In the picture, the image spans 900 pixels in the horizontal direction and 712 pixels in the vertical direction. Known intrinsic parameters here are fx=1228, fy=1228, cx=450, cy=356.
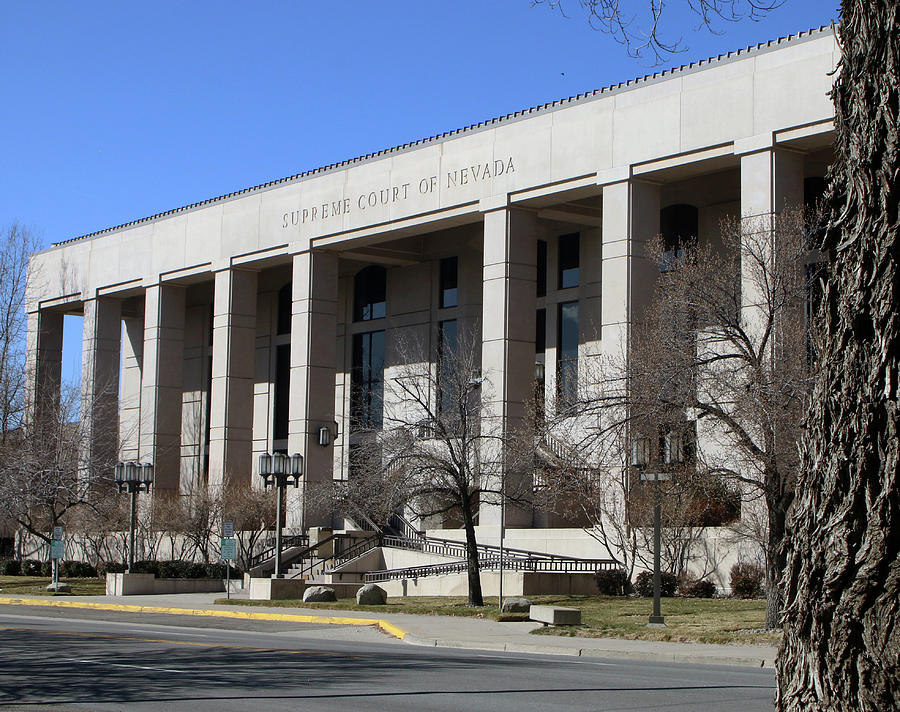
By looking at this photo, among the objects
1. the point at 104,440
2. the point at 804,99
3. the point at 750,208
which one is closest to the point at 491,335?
the point at 750,208

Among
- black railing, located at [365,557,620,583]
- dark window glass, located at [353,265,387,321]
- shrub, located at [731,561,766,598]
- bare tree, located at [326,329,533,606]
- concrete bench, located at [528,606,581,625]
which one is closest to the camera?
concrete bench, located at [528,606,581,625]

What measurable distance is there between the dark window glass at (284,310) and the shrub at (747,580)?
106 ft

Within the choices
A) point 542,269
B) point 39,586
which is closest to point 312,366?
point 542,269

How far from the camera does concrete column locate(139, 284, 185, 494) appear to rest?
5894 centimetres

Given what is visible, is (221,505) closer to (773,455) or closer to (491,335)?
(491,335)

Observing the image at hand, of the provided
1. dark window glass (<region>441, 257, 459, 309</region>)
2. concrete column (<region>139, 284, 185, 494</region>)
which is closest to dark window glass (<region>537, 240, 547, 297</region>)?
dark window glass (<region>441, 257, 459, 309</region>)

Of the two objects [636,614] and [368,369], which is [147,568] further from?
[636,614]

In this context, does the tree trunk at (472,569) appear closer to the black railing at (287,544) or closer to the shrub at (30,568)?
the black railing at (287,544)

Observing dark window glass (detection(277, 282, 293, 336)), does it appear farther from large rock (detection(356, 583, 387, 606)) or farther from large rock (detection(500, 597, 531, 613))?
large rock (detection(500, 597, 531, 613))

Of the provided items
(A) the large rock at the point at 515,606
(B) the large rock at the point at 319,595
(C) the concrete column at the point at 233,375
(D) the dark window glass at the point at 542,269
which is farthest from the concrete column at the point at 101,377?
(A) the large rock at the point at 515,606

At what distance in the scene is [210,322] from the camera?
65812 millimetres

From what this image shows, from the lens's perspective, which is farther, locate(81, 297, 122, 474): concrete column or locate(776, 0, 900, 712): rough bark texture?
locate(81, 297, 122, 474): concrete column

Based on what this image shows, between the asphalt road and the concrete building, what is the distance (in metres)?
20.9

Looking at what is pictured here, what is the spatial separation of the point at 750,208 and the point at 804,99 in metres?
3.54
